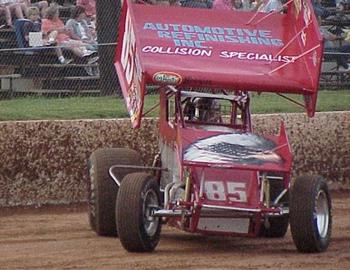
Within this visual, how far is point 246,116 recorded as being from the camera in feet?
33.4

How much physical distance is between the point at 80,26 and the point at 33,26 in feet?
2.54

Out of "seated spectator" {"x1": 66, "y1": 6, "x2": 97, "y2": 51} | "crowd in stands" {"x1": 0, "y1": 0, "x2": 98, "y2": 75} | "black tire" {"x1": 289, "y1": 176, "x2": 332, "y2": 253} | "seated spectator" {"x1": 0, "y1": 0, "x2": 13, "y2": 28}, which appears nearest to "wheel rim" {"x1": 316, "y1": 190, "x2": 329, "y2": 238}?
"black tire" {"x1": 289, "y1": 176, "x2": 332, "y2": 253}

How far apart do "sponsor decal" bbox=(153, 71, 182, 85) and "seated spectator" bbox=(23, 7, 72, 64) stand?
18.0 ft

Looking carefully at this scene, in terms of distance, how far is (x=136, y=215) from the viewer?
8.79 metres

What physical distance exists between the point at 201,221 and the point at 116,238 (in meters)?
1.22

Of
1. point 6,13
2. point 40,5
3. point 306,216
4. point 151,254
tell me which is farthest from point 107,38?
point 306,216

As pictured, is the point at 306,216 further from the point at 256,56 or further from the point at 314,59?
the point at 256,56

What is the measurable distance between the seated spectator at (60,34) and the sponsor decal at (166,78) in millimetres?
5642

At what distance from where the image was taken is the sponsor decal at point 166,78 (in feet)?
29.8

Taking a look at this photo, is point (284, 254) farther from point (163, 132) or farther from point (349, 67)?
point (349, 67)

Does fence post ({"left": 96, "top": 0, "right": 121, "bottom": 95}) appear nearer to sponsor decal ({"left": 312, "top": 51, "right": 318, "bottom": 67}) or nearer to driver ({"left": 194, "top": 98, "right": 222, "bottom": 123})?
driver ({"left": 194, "top": 98, "right": 222, "bottom": 123})

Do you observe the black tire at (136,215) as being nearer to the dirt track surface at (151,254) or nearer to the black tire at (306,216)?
the dirt track surface at (151,254)

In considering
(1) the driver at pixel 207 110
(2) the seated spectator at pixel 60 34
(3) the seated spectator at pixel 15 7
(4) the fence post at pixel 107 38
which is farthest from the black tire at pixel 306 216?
(3) the seated spectator at pixel 15 7

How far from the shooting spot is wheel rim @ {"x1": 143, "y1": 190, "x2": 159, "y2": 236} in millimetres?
8945
